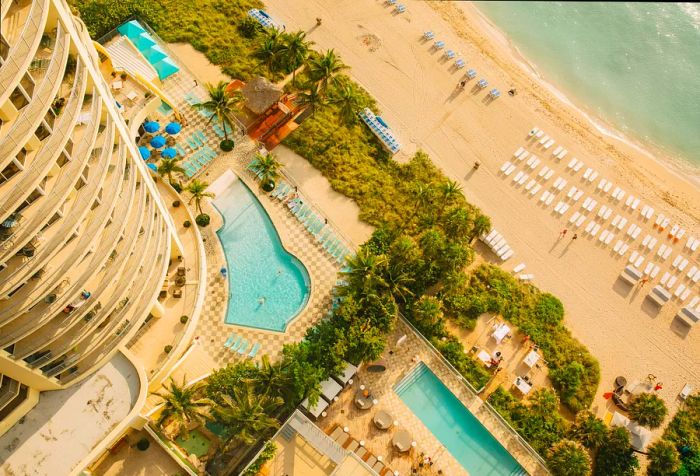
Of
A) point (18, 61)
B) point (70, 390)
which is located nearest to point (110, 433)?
point (70, 390)

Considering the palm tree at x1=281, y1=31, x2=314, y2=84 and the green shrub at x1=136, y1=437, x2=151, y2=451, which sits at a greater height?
the palm tree at x1=281, y1=31, x2=314, y2=84

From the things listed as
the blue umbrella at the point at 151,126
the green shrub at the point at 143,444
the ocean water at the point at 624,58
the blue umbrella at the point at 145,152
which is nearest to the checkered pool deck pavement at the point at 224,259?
the blue umbrella at the point at 151,126

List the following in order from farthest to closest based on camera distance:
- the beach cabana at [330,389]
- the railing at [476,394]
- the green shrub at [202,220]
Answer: the green shrub at [202,220], the railing at [476,394], the beach cabana at [330,389]

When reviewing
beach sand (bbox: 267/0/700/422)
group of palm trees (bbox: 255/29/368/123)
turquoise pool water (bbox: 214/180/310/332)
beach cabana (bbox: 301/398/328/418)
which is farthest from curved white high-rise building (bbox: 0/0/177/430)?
beach sand (bbox: 267/0/700/422)

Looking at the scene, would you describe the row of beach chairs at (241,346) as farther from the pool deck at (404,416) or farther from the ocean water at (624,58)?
the ocean water at (624,58)

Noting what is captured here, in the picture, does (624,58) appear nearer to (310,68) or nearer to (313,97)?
(310,68)

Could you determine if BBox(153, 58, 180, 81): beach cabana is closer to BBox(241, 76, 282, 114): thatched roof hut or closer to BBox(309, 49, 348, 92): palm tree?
BBox(241, 76, 282, 114): thatched roof hut

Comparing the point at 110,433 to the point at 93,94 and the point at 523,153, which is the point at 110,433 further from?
the point at 523,153
